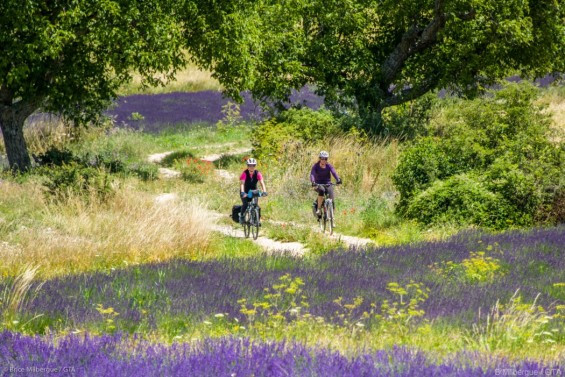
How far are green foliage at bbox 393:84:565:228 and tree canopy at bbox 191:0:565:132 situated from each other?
7197 millimetres

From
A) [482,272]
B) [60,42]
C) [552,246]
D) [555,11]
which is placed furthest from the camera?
[555,11]

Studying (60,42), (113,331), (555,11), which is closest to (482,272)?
(113,331)

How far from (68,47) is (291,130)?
660 cm

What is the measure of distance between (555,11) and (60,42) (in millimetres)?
14968

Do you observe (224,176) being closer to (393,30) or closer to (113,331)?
(393,30)

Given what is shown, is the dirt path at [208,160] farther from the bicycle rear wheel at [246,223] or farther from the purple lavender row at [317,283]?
the purple lavender row at [317,283]

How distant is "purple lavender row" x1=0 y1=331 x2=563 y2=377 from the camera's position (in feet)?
19.0

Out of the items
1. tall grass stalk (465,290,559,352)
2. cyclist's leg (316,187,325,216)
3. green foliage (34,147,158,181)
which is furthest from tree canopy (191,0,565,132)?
tall grass stalk (465,290,559,352)

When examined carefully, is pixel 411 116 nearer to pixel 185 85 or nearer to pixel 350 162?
pixel 350 162

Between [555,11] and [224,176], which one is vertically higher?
[555,11]

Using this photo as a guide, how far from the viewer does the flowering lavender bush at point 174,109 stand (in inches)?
1328

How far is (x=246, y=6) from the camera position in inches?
977

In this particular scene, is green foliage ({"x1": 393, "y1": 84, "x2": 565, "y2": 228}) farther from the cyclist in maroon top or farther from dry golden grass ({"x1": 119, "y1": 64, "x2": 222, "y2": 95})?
dry golden grass ({"x1": 119, "y1": 64, "x2": 222, "y2": 95})

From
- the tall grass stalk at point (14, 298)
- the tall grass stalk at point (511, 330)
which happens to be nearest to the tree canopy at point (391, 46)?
the tall grass stalk at point (14, 298)
